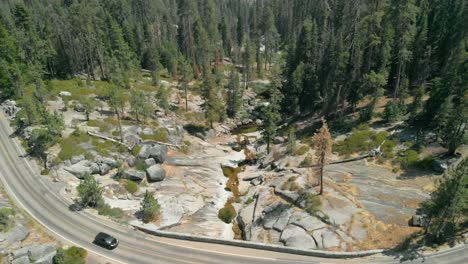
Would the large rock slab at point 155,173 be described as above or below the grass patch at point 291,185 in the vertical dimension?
below

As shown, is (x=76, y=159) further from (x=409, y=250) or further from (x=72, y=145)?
(x=409, y=250)

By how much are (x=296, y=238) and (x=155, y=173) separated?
27437 millimetres

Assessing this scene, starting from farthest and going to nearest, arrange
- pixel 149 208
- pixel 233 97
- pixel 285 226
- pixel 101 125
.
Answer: pixel 233 97
pixel 101 125
pixel 149 208
pixel 285 226

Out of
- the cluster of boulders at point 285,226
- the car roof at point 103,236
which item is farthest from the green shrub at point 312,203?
the car roof at point 103,236

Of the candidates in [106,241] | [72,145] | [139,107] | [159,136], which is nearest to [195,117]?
[159,136]

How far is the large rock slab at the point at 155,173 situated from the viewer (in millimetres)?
51463

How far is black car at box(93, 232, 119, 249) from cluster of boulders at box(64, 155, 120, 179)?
16.6m

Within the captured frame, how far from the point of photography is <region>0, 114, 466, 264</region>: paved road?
3297 cm

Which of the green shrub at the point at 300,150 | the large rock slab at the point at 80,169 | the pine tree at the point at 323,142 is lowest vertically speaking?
the green shrub at the point at 300,150

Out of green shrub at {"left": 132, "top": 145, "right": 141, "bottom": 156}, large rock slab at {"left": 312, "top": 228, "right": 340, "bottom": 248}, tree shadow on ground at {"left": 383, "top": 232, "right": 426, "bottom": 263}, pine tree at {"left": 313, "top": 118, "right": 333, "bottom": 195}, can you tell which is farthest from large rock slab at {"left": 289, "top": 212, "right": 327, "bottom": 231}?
green shrub at {"left": 132, "top": 145, "right": 141, "bottom": 156}

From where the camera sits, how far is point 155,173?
51.8 meters

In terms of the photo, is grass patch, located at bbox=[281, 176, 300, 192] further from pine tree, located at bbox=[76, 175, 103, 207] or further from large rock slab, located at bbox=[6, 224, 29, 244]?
large rock slab, located at bbox=[6, 224, 29, 244]

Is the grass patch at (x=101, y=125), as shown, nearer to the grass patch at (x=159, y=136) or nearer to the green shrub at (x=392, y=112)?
the grass patch at (x=159, y=136)

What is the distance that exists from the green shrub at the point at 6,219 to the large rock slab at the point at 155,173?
19.7 metres
